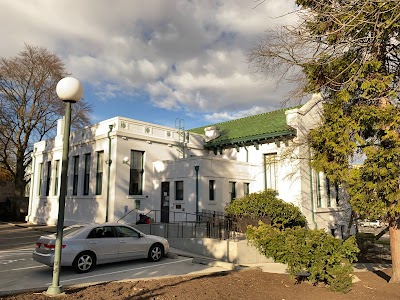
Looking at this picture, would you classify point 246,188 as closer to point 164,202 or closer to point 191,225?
point 191,225

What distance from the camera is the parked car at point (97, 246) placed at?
8.88m

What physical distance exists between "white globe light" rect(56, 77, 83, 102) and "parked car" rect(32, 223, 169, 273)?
174 inches

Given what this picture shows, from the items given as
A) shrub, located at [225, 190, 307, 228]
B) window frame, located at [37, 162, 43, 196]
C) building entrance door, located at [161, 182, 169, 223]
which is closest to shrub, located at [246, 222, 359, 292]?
shrub, located at [225, 190, 307, 228]

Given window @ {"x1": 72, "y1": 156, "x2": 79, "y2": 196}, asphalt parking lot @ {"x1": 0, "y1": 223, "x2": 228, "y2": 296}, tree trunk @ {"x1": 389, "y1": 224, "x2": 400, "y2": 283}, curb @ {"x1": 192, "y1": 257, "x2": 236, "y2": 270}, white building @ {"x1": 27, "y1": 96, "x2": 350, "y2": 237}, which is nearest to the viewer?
asphalt parking lot @ {"x1": 0, "y1": 223, "x2": 228, "y2": 296}

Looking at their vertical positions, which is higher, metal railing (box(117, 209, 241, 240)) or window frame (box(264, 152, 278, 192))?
window frame (box(264, 152, 278, 192))

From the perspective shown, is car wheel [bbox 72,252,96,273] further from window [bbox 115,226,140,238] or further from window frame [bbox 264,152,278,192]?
window frame [bbox 264,152,278,192]

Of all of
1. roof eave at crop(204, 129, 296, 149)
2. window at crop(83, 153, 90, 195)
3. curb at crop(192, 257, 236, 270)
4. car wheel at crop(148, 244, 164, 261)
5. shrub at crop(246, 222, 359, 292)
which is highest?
roof eave at crop(204, 129, 296, 149)

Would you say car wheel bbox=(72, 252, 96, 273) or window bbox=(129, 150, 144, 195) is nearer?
car wheel bbox=(72, 252, 96, 273)

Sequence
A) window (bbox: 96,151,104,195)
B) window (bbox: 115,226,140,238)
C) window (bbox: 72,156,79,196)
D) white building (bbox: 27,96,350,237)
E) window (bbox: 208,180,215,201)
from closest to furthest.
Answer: window (bbox: 115,226,140,238)
white building (bbox: 27,96,350,237)
window (bbox: 208,180,215,201)
window (bbox: 96,151,104,195)
window (bbox: 72,156,79,196)

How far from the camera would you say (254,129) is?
20406 millimetres

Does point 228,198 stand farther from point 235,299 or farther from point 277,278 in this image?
point 235,299

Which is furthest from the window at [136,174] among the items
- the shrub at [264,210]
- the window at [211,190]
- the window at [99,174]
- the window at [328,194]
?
the window at [328,194]

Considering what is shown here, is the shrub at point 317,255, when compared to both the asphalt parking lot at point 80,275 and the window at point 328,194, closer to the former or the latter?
the asphalt parking lot at point 80,275

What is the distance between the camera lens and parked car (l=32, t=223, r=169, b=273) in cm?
888
